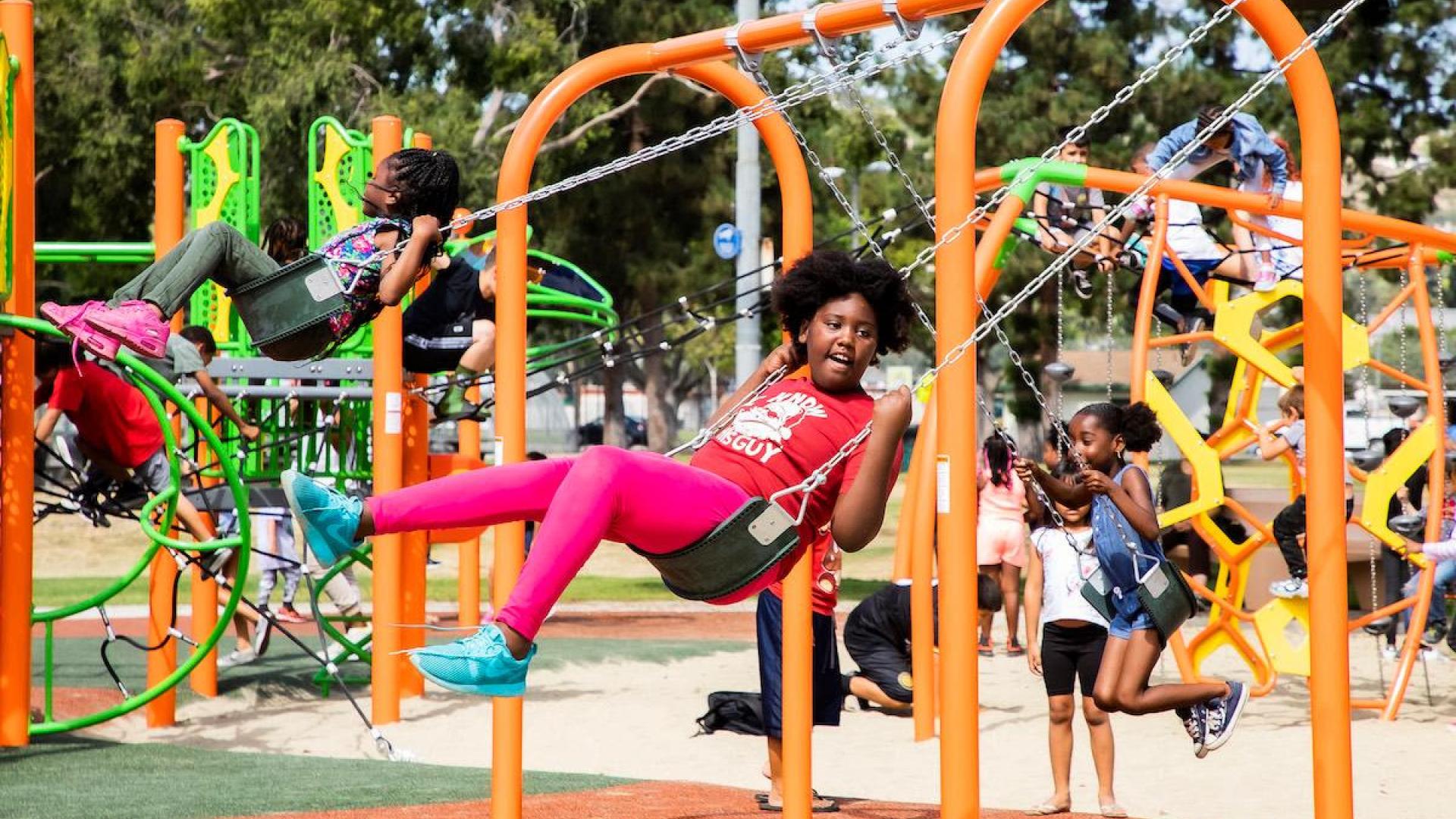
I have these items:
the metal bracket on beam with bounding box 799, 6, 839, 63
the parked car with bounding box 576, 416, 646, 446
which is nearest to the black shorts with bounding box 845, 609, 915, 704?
the metal bracket on beam with bounding box 799, 6, 839, 63

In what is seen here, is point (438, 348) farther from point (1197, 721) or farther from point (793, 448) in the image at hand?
point (793, 448)

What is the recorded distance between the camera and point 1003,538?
40.9 feet

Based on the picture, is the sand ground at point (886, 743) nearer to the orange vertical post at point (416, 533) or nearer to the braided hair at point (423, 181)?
the orange vertical post at point (416, 533)

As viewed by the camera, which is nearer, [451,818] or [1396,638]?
[451,818]

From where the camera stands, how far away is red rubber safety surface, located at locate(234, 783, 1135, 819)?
21.4 ft

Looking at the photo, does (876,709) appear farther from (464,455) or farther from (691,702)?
(464,455)

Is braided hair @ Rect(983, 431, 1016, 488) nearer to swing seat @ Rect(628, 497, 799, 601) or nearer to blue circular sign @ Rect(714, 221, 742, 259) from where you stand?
blue circular sign @ Rect(714, 221, 742, 259)

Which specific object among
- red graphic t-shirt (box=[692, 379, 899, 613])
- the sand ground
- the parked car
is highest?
the parked car

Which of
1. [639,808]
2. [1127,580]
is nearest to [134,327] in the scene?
[639,808]

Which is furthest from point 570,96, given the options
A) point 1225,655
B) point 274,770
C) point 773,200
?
point 773,200

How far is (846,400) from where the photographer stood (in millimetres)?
4930

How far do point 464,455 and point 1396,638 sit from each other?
23.7ft

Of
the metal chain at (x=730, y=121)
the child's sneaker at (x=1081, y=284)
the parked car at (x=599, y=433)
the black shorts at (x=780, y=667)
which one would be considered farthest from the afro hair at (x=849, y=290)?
the parked car at (x=599, y=433)

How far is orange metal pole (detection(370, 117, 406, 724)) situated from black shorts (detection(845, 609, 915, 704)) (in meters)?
2.45
